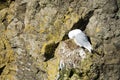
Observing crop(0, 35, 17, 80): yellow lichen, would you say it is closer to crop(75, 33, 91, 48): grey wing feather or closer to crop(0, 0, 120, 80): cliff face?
crop(0, 0, 120, 80): cliff face

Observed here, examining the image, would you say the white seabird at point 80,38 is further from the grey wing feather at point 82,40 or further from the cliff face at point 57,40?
the cliff face at point 57,40

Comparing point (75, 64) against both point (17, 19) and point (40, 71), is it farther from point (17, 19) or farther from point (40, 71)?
point (17, 19)

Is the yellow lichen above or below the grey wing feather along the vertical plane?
below

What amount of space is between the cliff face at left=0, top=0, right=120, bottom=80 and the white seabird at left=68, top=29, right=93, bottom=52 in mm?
120

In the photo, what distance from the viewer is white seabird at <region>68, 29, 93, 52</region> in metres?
8.03

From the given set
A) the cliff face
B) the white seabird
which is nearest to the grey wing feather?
the white seabird

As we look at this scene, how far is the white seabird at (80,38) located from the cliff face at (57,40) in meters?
0.12

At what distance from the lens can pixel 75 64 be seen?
7.84 m

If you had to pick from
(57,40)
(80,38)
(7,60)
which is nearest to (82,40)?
(80,38)

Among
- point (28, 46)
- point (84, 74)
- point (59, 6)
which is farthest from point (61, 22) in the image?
point (84, 74)

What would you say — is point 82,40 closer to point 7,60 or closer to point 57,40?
point 57,40

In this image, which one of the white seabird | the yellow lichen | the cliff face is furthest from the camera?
the yellow lichen

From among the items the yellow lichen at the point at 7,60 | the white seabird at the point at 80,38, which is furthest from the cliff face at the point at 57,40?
the white seabird at the point at 80,38

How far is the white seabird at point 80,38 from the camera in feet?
26.3
